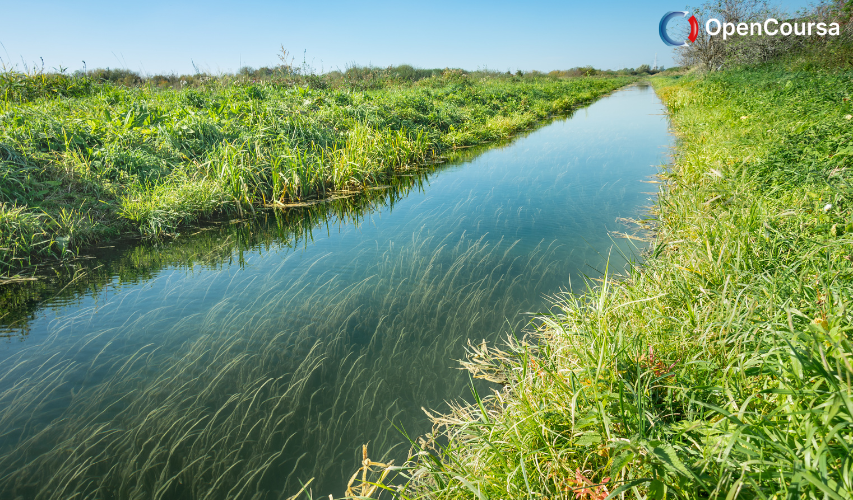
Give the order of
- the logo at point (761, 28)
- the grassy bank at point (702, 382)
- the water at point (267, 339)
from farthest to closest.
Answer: the logo at point (761, 28) → the water at point (267, 339) → the grassy bank at point (702, 382)

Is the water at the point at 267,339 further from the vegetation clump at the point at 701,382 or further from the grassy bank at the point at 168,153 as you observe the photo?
the grassy bank at the point at 168,153

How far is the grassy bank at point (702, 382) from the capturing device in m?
1.36

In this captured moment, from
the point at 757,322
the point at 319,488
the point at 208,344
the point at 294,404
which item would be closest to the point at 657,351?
the point at 757,322

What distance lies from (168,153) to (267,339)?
17.2 feet

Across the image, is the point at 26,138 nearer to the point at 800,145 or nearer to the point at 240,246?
the point at 240,246

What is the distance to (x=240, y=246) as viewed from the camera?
555cm

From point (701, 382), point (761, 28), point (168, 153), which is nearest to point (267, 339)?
point (701, 382)

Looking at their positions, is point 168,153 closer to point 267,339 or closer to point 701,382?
point 267,339

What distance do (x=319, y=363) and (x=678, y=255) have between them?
10.1 feet

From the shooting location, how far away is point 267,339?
3428mm

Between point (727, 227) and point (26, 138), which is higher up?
point (26, 138)

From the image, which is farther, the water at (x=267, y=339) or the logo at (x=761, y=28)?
the logo at (x=761, y=28)

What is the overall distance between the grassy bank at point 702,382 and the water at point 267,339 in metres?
0.42

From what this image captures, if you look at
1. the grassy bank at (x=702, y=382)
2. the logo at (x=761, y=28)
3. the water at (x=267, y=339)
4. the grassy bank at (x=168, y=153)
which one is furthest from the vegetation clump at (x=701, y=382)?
the logo at (x=761, y=28)
